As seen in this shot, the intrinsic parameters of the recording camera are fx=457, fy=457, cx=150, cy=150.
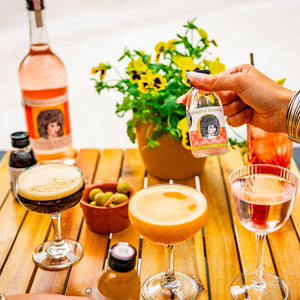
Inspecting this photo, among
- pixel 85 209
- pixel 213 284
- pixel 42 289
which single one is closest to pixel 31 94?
pixel 85 209

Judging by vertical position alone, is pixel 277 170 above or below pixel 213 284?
above

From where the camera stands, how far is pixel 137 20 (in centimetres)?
450

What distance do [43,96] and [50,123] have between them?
0.13m

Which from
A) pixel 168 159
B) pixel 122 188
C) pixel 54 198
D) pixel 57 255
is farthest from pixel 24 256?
pixel 168 159

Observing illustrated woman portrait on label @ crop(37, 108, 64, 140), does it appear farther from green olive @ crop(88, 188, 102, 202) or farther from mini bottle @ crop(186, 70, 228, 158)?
mini bottle @ crop(186, 70, 228, 158)

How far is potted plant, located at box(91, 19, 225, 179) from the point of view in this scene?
130cm

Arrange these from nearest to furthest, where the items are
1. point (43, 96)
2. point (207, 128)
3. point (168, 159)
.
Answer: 1. point (207, 128)
2. point (168, 159)
3. point (43, 96)

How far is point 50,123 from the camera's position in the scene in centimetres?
155

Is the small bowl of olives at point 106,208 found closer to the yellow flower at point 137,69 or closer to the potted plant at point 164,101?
the potted plant at point 164,101

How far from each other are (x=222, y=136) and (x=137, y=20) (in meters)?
3.66

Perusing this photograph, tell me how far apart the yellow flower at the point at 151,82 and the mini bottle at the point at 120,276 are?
22.6 inches

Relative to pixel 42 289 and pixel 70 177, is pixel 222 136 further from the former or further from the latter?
pixel 42 289

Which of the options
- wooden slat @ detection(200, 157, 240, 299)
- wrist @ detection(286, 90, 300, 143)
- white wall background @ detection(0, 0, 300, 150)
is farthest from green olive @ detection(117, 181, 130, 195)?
white wall background @ detection(0, 0, 300, 150)

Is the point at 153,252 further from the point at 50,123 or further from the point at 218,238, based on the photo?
the point at 50,123
